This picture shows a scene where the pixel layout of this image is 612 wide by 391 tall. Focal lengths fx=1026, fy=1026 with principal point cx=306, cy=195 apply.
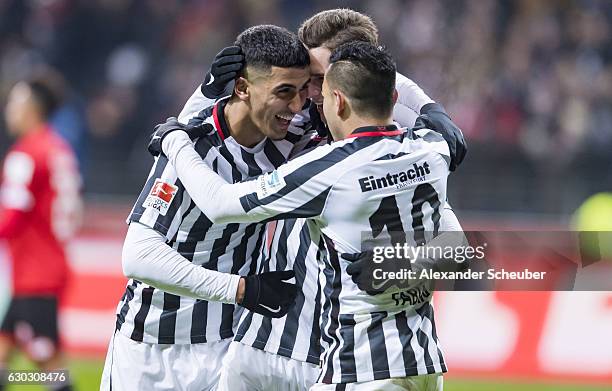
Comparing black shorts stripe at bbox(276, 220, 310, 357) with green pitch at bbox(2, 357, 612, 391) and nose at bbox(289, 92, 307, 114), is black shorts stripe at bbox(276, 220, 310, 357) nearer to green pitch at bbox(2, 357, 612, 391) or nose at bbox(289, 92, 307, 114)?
nose at bbox(289, 92, 307, 114)

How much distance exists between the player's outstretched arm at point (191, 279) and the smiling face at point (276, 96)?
1.97ft

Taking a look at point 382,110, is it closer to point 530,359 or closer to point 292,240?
point 292,240

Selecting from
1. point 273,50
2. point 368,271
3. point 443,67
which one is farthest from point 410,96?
point 443,67

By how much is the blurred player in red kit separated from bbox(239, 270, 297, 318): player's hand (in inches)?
138

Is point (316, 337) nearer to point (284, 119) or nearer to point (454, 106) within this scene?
point (284, 119)

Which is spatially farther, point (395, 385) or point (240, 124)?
point (240, 124)

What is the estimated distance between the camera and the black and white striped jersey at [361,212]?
3.62 meters

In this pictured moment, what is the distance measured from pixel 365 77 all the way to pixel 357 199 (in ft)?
1.43

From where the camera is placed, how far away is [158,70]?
1252cm

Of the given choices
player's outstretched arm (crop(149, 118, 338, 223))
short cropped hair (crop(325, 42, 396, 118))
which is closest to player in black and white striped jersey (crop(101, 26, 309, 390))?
player's outstretched arm (crop(149, 118, 338, 223))

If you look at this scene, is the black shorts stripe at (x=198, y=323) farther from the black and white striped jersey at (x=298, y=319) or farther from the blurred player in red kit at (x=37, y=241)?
the blurred player in red kit at (x=37, y=241)

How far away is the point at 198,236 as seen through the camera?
13.5ft

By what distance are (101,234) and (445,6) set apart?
5.16 meters

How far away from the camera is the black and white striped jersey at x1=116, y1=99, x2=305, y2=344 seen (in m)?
4.03
